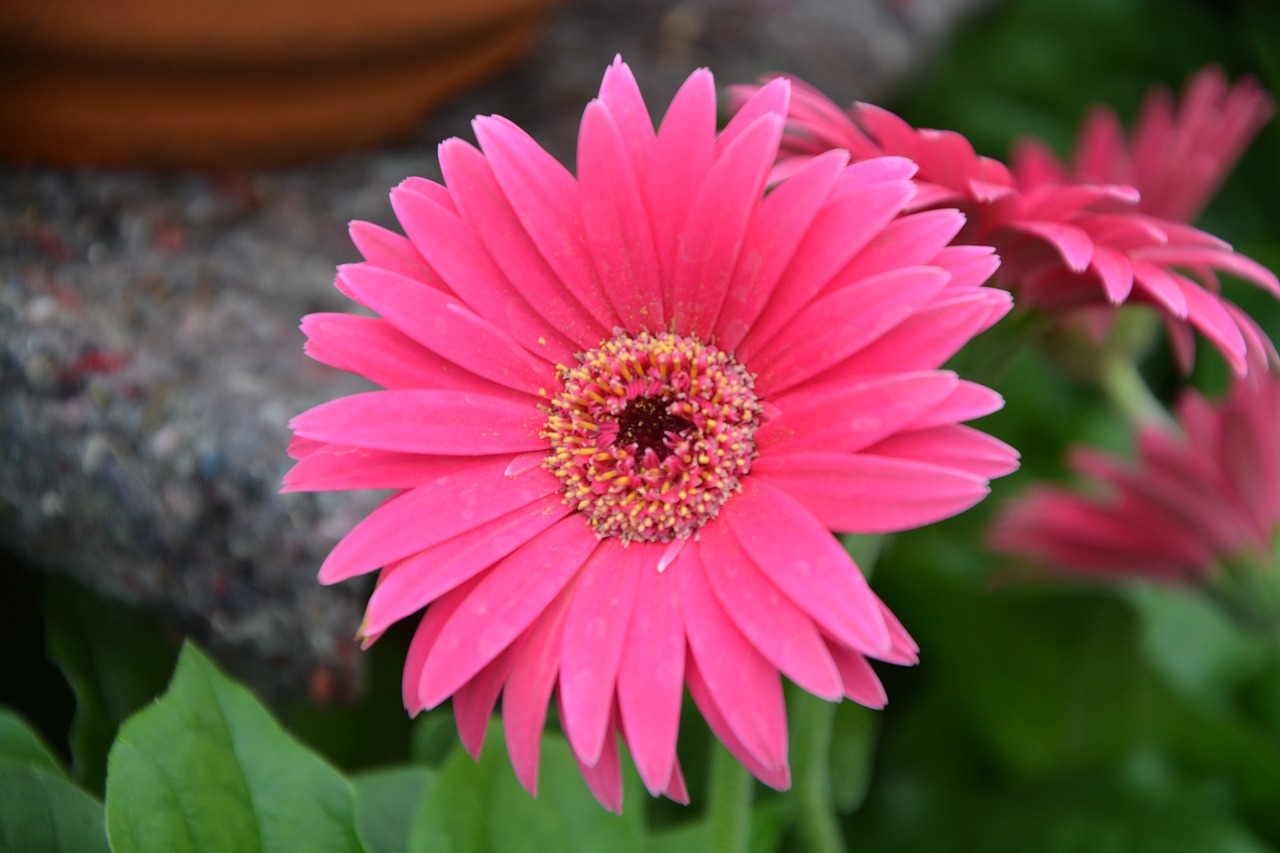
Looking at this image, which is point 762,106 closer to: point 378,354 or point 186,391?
point 378,354

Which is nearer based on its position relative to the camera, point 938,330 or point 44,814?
point 938,330

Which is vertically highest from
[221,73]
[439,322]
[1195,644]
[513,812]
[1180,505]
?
[221,73]

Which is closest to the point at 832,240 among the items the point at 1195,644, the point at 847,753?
the point at 847,753

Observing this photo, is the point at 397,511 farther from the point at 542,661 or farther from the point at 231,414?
the point at 231,414

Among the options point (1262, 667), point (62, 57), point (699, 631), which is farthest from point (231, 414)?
point (1262, 667)

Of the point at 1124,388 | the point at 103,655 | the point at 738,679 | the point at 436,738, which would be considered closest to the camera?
the point at 738,679

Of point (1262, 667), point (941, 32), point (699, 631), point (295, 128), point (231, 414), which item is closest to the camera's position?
point (699, 631)

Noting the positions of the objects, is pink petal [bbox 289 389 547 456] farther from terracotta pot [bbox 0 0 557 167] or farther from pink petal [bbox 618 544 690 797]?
terracotta pot [bbox 0 0 557 167]
